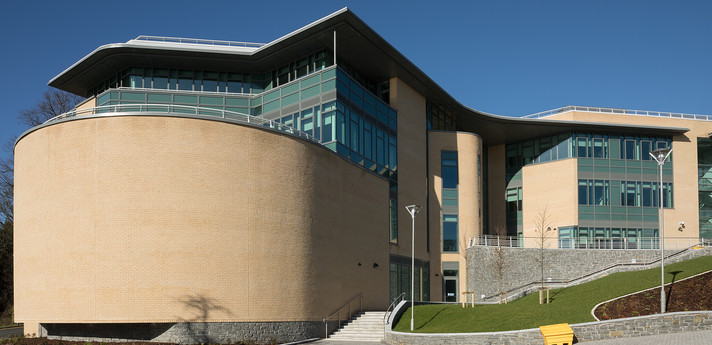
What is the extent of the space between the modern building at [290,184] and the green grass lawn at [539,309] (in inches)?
171

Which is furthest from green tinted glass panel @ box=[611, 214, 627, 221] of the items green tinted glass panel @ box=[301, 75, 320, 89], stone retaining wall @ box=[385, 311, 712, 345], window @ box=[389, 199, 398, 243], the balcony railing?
stone retaining wall @ box=[385, 311, 712, 345]

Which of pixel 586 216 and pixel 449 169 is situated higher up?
pixel 449 169

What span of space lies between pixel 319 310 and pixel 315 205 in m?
4.64

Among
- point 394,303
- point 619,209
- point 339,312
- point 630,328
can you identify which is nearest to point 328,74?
point 339,312

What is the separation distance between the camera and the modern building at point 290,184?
83.8ft

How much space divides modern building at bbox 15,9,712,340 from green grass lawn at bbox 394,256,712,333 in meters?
4.35

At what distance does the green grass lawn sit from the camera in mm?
24984

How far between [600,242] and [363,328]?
2346 cm

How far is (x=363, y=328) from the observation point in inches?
1220

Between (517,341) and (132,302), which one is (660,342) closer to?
(517,341)

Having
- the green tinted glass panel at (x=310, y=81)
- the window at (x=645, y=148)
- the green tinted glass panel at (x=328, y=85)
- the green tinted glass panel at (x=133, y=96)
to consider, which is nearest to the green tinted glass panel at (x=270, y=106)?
the green tinted glass panel at (x=310, y=81)

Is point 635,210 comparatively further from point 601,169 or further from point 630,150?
point 630,150

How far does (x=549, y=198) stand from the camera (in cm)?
4969

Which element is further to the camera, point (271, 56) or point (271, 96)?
point (271, 96)
